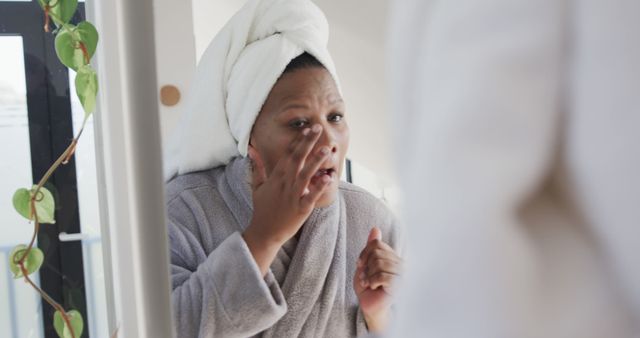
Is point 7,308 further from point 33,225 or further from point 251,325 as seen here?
point 251,325

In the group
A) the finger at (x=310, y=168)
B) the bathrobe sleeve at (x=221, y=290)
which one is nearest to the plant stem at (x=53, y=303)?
the bathrobe sleeve at (x=221, y=290)

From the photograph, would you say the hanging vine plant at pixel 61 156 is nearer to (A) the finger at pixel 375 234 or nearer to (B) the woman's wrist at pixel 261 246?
(B) the woman's wrist at pixel 261 246

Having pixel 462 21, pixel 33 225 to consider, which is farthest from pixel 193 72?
pixel 462 21

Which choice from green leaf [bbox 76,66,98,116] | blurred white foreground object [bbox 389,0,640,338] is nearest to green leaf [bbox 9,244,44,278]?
green leaf [bbox 76,66,98,116]

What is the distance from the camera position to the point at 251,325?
0.75 meters

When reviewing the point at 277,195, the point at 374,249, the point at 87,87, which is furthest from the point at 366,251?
the point at 87,87

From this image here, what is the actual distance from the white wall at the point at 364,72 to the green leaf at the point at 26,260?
454mm

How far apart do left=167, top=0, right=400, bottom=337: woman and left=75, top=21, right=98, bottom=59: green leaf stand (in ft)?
0.61

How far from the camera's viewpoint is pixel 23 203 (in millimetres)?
866

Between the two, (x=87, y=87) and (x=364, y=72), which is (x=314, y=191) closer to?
(x=364, y=72)

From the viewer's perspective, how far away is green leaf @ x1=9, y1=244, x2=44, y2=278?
0.86 meters

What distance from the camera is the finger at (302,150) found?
27.8 inches

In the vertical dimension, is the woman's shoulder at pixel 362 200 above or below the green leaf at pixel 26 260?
above

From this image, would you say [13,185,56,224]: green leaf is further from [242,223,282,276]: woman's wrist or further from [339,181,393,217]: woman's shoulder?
[339,181,393,217]: woman's shoulder
